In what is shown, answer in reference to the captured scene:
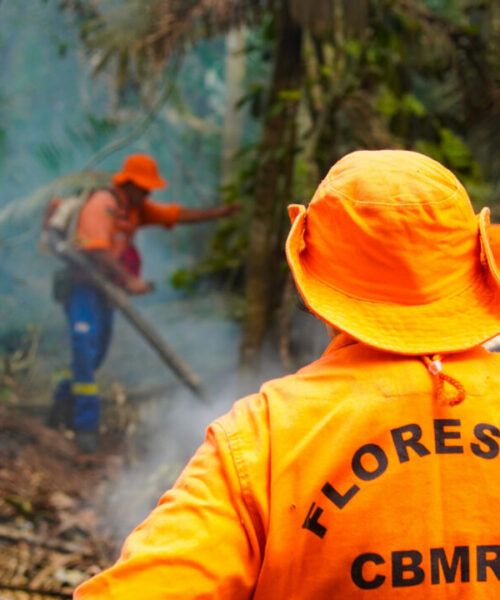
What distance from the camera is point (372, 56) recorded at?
5.41 metres

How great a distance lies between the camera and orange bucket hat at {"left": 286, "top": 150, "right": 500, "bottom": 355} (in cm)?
118

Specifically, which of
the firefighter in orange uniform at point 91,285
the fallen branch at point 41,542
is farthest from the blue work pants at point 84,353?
the fallen branch at point 41,542

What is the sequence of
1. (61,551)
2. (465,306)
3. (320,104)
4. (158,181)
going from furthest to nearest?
(158,181), (320,104), (61,551), (465,306)

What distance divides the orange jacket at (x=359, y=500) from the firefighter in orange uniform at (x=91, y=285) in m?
4.45

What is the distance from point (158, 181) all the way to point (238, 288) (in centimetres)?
160

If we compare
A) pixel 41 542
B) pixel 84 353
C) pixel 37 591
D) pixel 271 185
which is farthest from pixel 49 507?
pixel 271 185

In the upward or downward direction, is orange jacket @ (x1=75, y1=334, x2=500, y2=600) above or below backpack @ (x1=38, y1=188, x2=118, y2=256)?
above

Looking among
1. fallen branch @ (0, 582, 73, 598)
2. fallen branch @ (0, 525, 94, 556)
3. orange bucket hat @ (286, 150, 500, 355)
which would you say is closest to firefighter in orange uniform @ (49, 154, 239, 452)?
fallen branch @ (0, 525, 94, 556)

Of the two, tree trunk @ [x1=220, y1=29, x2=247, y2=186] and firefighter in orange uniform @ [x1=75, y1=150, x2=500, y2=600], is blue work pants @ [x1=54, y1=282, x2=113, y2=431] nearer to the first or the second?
tree trunk @ [x1=220, y1=29, x2=247, y2=186]

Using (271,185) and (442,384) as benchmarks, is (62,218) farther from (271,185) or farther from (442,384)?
(442,384)

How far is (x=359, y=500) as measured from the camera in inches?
44.9

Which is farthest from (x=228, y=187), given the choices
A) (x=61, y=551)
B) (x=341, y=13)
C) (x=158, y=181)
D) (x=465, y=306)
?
(x=465, y=306)

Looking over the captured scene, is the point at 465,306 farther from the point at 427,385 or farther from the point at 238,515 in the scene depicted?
the point at 238,515

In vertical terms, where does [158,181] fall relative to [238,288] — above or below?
above
